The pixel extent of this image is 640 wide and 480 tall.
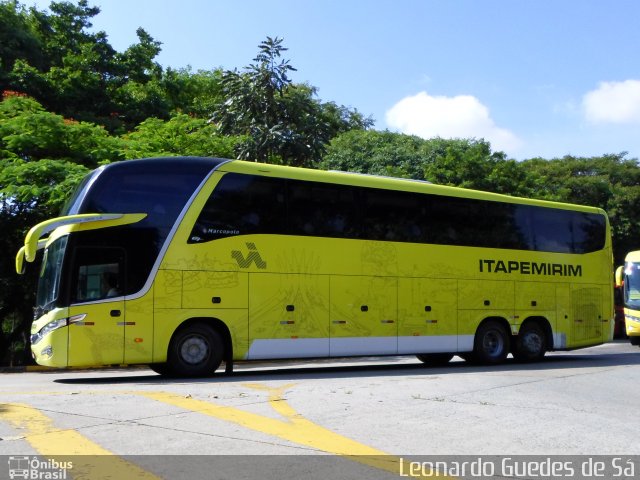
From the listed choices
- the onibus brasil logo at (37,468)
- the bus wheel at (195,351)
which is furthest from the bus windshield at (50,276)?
the onibus brasil logo at (37,468)

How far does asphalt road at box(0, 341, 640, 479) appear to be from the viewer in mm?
6535

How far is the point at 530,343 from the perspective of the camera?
1853 centimetres

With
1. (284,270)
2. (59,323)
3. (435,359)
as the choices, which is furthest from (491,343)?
(59,323)

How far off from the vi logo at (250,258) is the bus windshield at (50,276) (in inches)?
117

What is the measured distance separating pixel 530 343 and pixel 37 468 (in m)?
14.6

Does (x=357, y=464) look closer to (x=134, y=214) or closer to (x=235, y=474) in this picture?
(x=235, y=474)

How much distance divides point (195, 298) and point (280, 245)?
6.51 feet

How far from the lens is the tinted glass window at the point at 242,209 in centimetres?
1341

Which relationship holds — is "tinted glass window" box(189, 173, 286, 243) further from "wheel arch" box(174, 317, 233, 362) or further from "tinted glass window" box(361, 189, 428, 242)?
"tinted glass window" box(361, 189, 428, 242)

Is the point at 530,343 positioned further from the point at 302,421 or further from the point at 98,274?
the point at 302,421

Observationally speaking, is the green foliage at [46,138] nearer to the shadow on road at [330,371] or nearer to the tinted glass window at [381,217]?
the shadow on road at [330,371]

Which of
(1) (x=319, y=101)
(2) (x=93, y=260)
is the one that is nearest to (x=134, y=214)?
(2) (x=93, y=260)

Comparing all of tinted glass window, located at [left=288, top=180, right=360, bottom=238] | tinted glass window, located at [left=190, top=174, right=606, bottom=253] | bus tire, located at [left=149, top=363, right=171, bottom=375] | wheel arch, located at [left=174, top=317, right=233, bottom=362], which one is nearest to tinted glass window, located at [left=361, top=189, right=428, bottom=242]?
tinted glass window, located at [left=190, top=174, right=606, bottom=253]

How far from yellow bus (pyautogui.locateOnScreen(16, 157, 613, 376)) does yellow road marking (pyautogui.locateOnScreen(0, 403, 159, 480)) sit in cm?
428
